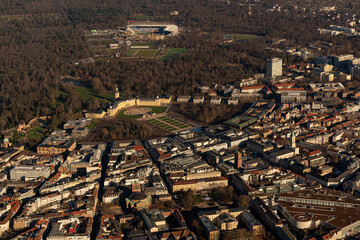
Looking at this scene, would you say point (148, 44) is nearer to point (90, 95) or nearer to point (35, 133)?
point (90, 95)

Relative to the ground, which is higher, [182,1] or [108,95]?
[182,1]

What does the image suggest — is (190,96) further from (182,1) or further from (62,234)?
(182,1)

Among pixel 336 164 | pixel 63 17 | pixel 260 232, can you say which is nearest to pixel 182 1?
pixel 63 17

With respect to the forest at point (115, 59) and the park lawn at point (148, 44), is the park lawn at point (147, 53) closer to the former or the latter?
the park lawn at point (148, 44)

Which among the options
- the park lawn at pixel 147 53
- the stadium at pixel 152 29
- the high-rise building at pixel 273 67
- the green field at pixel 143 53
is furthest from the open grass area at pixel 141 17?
the high-rise building at pixel 273 67

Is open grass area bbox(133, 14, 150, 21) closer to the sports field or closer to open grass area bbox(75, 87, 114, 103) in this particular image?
the sports field

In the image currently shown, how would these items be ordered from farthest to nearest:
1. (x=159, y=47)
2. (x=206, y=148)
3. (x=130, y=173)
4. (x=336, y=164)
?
(x=159, y=47) → (x=206, y=148) → (x=336, y=164) → (x=130, y=173)
